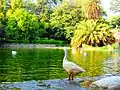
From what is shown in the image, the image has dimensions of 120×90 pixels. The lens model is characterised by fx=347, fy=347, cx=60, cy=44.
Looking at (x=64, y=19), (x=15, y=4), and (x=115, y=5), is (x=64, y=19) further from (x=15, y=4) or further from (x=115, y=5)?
(x=115, y=5)

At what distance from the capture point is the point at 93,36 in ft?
156

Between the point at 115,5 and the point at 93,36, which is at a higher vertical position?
the point at 115,5

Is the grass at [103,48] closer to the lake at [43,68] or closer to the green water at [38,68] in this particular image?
the lake at [43,68]

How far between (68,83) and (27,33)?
45781mm

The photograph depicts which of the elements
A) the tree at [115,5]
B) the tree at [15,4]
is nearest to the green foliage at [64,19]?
the tree at [15,4]

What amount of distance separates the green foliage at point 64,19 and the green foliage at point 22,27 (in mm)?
3931

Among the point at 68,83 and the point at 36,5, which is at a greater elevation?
the point at 36,5

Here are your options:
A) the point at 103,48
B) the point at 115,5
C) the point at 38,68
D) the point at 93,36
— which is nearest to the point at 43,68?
the point at 38,68

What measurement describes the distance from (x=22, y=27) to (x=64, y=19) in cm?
877

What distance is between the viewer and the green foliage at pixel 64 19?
60.6m

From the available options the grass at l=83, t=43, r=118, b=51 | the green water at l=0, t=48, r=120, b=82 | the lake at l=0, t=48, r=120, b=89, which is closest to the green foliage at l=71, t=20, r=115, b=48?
the grass at l=83, t=43, r=118, b=51

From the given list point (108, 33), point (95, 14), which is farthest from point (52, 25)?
point (108, 33)

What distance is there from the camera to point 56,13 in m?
62.5

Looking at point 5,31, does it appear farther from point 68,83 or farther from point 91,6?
point 68,83
